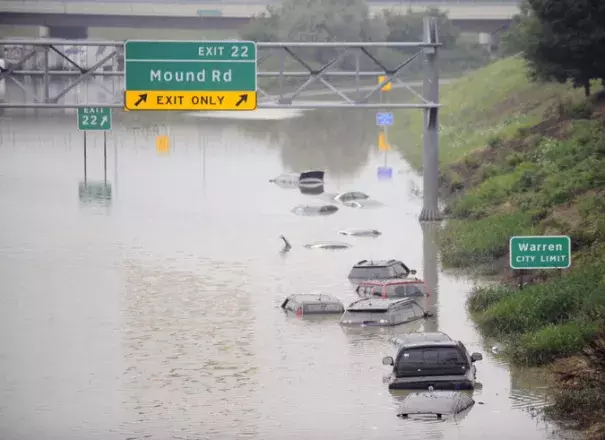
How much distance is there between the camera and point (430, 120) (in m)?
53.1

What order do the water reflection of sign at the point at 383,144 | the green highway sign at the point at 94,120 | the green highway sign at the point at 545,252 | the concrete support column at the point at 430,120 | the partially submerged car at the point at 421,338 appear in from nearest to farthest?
the partially submerged car at the point at 421,338 → the green highway sign at the point at 545,252 → the concrete support column at the point at 430,120 → the green highway sign at the point at 94,120 → the water reflection of sign at the point at 383,144

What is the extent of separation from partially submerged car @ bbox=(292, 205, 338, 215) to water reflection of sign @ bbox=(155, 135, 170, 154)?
27680 mm

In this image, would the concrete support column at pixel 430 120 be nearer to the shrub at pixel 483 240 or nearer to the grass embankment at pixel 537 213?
the grass embankment at pixel 537 213

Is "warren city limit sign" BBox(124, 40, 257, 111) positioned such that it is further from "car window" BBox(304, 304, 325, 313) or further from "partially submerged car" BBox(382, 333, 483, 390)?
"partially submerged car" BBox(382, 333, 483, 390)

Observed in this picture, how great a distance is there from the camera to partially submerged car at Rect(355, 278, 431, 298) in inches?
1693

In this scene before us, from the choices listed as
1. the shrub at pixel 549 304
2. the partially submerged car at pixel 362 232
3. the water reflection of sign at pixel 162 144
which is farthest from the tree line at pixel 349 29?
the shrub at pixel 549 304

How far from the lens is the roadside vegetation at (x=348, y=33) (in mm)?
124062

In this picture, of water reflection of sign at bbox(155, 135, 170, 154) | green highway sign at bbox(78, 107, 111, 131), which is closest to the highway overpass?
water reflection of sign at bbox(155, 135, 170, 154)

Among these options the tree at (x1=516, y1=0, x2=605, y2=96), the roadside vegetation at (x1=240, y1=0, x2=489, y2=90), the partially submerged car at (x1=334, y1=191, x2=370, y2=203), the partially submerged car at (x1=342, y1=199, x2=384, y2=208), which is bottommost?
the partially submerged car at (x1=342, y1=199, x2=384, y2=208)

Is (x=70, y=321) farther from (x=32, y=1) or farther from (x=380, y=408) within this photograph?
(x=32, y=1)

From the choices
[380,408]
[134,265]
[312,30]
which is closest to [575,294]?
[380,408]

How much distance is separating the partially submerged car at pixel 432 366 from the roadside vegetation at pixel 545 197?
2.07m

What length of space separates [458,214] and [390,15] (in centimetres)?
8504

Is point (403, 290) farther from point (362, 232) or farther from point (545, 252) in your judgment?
point (362, 232)
